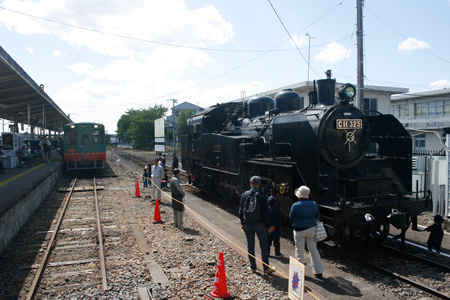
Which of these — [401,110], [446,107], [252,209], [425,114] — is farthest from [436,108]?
[252,209]

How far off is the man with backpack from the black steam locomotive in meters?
1.38

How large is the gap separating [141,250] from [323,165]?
4.20m

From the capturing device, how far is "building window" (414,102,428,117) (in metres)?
29.2

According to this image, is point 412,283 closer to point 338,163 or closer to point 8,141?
point 338,163

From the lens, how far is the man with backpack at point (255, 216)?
5.77m

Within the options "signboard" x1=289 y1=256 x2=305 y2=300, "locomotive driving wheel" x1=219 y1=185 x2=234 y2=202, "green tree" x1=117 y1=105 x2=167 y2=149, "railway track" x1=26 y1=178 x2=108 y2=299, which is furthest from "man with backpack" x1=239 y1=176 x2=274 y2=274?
"green tree" x1=117 y1=105 x2=167 y2=149

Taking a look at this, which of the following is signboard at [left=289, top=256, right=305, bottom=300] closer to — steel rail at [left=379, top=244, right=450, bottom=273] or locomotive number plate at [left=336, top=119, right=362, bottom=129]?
steel rail at [left=379, top=244, right=450, bottom=273]

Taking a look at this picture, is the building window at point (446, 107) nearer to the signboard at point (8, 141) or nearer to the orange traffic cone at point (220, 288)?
the orange traffic cone at point (220, 288)

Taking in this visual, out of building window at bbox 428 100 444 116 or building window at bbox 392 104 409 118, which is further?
building window at bbox 392 104 409 118

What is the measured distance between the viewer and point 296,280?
4430 millimetres

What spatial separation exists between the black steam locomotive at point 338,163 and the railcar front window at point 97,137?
46.0 feet

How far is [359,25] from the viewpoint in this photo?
12.2m

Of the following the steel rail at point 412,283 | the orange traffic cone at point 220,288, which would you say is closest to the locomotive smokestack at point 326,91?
the steel rail at point 412,283

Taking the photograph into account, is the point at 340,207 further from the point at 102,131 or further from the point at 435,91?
the point at 435,91
